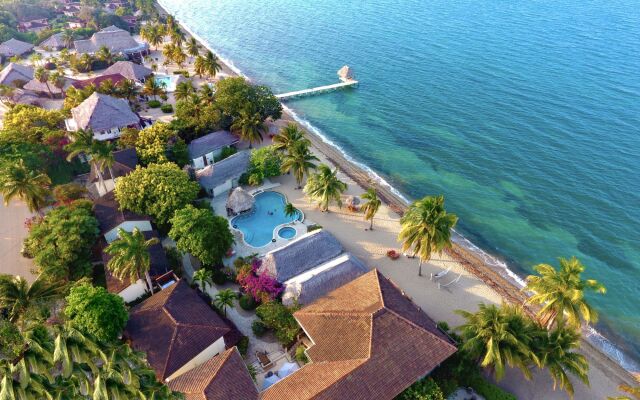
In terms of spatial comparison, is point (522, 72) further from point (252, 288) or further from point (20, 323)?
point (20, 323)

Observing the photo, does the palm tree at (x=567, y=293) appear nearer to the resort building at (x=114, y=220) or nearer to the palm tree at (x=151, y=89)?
the resort building at (x=114, y=220)

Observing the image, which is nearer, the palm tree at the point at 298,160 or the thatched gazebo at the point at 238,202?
the thatched gazebo at the point at 238,202

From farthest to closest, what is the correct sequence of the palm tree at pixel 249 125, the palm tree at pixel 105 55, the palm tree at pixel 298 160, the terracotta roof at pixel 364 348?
the palm tree at pixel 105 55
the palm tree at pixel 249 125
the palm tree at pixel 298 160
the terracotta roof at pixel 364 348

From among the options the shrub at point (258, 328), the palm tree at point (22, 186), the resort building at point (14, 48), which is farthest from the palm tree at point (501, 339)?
the resort building at point (14, 48)

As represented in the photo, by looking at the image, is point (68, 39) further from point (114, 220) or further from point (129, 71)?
point (114, 220)

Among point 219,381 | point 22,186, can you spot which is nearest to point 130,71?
point 22,186

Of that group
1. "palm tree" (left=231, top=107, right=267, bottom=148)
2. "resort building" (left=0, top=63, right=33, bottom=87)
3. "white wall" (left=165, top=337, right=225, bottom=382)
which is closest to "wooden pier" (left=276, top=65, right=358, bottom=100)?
"palm tree" (left=231, top=107, right=267, bottom=148)

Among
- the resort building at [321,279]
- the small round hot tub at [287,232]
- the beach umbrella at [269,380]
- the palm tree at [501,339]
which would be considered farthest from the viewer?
the small round hot tub at [287,232]

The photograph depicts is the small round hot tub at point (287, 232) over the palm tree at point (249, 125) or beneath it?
beneath

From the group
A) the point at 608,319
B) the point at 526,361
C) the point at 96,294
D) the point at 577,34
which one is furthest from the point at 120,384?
the point at 577,34
